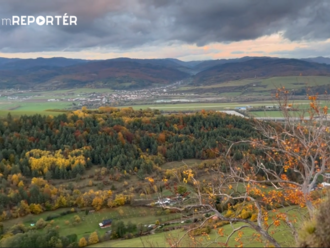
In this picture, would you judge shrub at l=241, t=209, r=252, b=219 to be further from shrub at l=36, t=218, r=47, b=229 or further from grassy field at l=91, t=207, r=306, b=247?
shrub at l=36, t=218, r=47, b=229

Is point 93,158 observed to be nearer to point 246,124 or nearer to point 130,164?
point 130,164

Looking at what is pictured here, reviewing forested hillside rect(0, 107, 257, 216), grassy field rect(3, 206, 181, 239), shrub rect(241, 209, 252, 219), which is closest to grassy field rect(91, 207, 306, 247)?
shrub rect(241, 209, 252, 219)

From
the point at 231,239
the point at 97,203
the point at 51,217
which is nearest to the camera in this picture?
the point at 231,239

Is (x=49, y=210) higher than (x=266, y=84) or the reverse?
the reverse

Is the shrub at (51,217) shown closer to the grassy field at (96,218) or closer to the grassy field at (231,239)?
the grassy field at (96,218)

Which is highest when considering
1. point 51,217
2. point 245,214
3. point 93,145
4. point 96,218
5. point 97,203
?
point 245,214

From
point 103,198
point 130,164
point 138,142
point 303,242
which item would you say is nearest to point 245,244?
point 303,242

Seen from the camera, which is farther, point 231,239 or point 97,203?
point 97,203

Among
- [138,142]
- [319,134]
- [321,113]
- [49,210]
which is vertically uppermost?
[321,113]

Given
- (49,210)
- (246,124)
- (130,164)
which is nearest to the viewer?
(49,210)

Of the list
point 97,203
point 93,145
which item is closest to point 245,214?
point 97,203

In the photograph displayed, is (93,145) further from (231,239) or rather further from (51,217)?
(231,239)
